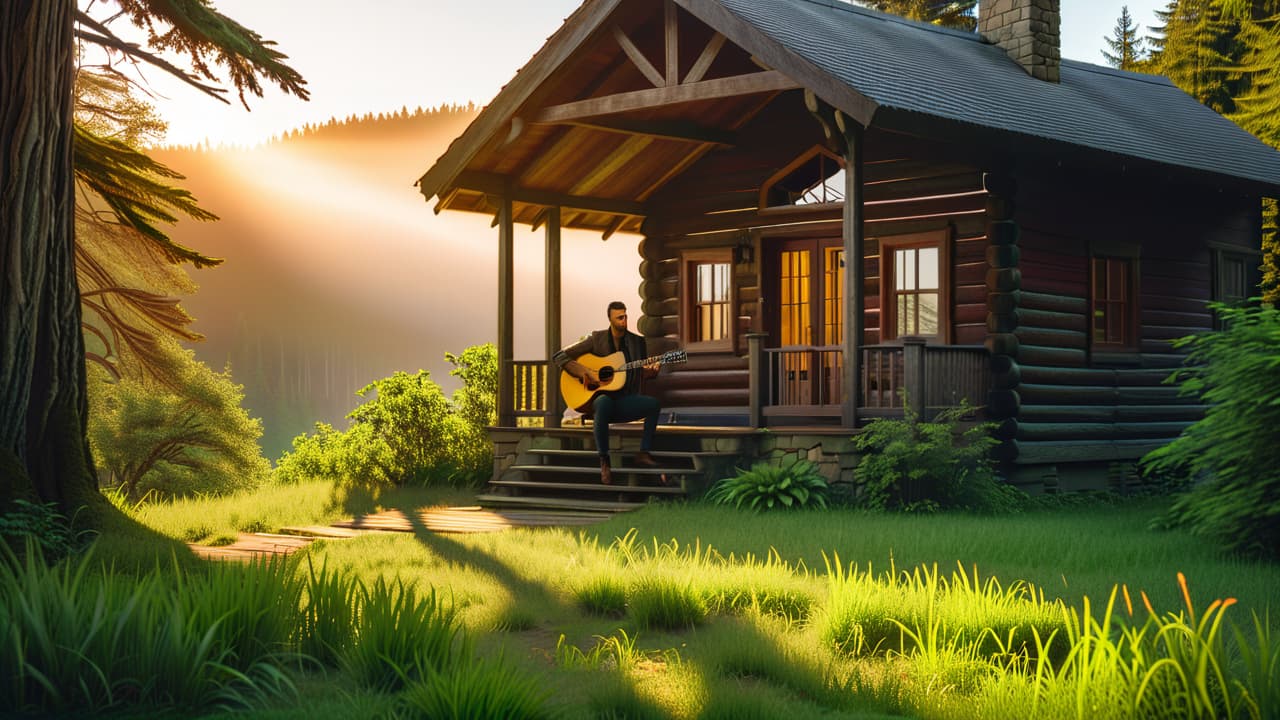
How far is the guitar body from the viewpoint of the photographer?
14.4 meters

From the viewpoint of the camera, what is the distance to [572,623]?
302 inches

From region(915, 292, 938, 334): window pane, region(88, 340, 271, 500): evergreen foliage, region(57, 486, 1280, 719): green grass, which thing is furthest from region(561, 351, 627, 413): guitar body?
region(88, 340, 271, 500): evergreen foliage

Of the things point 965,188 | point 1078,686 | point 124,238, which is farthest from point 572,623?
→ point 124,238

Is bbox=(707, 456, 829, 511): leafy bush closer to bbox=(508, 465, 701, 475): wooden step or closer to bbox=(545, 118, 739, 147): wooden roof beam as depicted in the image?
bbox=(508, 465, 701, 475): wooden step

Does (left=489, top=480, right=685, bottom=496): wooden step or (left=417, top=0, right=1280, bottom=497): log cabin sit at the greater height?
(left=417, top=0, right=1280, bottom=497): log cabin

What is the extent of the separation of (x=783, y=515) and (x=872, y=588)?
5692 mm

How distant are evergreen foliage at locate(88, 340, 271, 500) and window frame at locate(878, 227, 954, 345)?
1488cm

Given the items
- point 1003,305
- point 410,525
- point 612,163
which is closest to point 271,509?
point 410,525

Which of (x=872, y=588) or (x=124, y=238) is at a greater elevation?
(x=124, y=238)

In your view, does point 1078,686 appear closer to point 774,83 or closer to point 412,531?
point 412,531

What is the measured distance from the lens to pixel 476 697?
5148 millimetres

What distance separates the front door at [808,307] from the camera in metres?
16.9

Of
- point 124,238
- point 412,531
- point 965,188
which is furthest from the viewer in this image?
point 124,238

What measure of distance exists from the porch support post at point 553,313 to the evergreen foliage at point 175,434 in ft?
36.7
